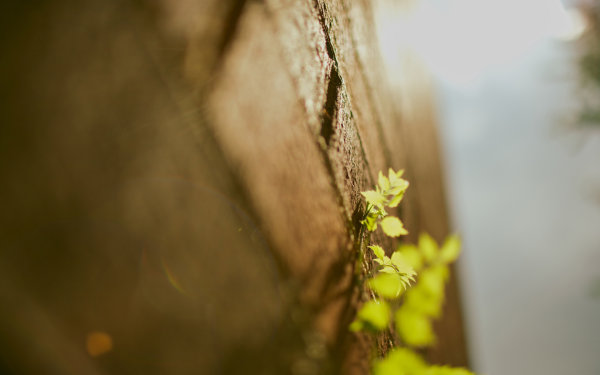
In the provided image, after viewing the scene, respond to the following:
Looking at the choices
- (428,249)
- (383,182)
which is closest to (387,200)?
(383,182)

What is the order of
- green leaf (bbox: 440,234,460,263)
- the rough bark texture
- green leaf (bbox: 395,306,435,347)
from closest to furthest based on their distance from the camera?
the rough bark texture → green leaf (bbox: 395,306,435,347) → green leaf (bbox: 440,234,460,263)

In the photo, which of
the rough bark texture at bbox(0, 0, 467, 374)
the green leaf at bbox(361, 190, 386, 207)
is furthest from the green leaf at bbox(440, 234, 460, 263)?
the rough bark texture at bbox(0, 0, 467, 374)

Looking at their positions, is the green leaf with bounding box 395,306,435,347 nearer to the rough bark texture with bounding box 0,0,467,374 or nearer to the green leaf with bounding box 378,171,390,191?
the rough bark texture with bounding box 0,0,467,374

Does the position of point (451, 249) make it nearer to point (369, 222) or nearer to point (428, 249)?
point (428, 249)

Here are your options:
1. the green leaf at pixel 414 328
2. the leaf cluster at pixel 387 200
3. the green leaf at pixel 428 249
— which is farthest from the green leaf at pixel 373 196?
the green leaf at pixel 414 328

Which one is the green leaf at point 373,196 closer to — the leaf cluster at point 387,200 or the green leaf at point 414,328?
the leaf cluster at point 387,200
